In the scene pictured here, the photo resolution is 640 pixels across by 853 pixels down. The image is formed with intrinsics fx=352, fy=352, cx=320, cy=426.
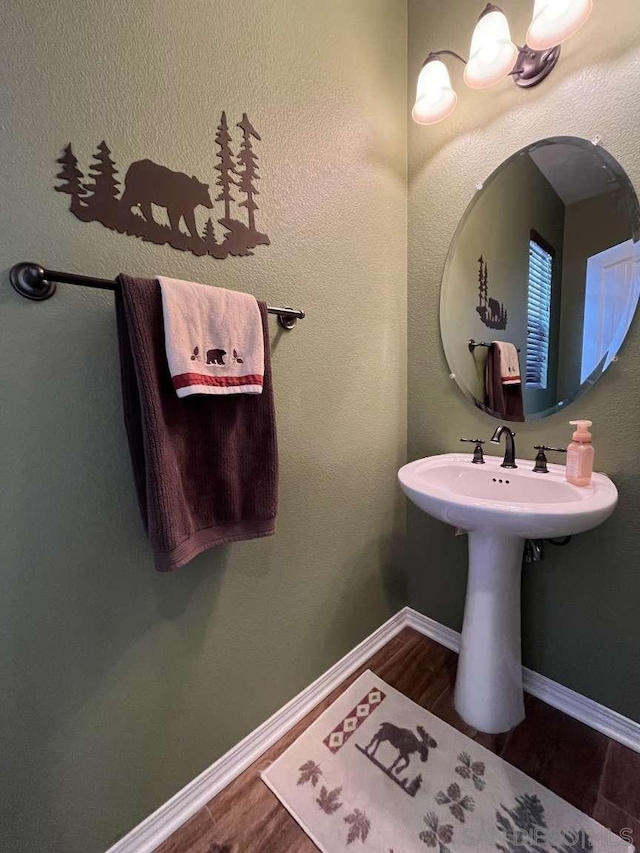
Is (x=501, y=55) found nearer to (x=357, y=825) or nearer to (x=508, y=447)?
(x=508, y=447)

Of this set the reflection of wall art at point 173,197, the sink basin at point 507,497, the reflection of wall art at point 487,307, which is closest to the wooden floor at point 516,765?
the sink basin at point 507,497

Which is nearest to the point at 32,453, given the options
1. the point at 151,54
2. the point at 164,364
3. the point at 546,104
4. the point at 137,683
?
the point at 164,364

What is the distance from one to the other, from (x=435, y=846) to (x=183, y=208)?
5.23ft

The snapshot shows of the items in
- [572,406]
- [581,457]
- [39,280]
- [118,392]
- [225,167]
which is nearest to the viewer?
[39,280]

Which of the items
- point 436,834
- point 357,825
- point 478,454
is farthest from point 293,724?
point 478,454

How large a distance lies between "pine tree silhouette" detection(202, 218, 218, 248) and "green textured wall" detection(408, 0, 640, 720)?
0.80 meters

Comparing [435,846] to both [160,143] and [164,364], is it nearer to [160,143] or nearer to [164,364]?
[164,364]

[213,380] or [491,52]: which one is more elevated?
[491,52]

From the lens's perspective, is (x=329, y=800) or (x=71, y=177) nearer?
(x=71, y=177)

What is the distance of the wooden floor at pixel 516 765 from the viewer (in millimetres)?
860

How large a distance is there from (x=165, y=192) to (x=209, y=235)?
0.12m

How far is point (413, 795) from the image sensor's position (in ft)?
3.05

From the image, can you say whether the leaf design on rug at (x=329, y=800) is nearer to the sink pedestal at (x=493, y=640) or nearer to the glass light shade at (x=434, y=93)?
the sink pedestal at (x=493, y=640)

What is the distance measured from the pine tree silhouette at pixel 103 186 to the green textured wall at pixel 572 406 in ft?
3.32
